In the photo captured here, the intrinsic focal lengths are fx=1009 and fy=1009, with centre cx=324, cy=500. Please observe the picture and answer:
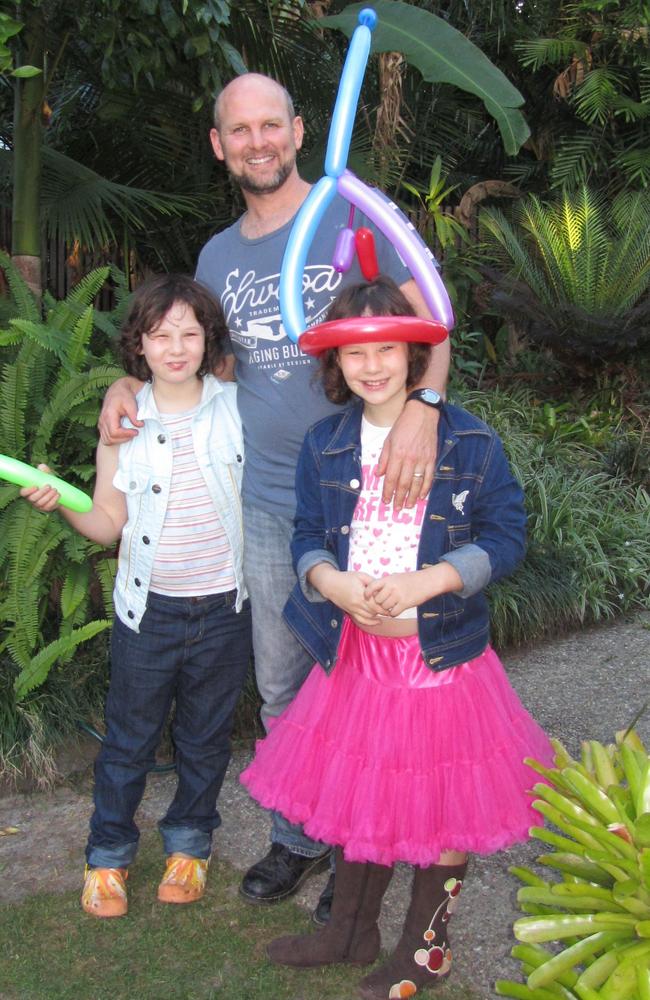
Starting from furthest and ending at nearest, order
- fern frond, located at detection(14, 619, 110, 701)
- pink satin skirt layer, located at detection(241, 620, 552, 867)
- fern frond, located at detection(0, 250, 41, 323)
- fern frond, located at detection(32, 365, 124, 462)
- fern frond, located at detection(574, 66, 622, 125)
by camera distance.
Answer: fern frond, located at detection(574, 66, 622, 125)
fern frond, located at detection(0, 250, 41, 323)
fern frond, located at detection(32, 365, 124, 462)
fern frond, located at detection(14, 619, 110, 701)
pink satin skirt layer, located at detection(241, 620, 552, 867)

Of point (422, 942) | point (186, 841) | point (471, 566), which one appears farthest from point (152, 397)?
point (422, 942)

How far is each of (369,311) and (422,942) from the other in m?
1.50

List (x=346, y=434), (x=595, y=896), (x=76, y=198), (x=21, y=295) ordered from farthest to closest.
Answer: (x=76, y=198)
(x=21, y=295)
(x=346, y=434)
(x=595, y=896)

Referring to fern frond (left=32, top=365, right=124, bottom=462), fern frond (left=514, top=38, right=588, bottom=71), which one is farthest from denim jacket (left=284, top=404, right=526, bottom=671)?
fern frond (left=514, top=38, right=588, bottom=71)

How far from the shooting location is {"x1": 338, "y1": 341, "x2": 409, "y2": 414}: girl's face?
7.62 feet

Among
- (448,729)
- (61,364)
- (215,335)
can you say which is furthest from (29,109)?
(448,729)

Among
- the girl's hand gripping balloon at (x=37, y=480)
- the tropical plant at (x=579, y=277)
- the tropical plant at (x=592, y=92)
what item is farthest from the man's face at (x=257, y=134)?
the tropical plant at (x=592, y=92)

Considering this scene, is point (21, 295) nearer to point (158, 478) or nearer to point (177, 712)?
point (158, 478)

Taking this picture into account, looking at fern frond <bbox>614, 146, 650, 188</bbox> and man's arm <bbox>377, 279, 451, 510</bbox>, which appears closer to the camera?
man's arm <bbox>377, 279, 451, 510</bbox>

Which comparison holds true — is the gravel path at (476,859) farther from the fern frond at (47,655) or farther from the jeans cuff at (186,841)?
the fern frond at (47,655)

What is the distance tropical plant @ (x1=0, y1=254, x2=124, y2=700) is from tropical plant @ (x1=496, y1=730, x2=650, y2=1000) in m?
2.20

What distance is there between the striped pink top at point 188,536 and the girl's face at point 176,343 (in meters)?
0.13

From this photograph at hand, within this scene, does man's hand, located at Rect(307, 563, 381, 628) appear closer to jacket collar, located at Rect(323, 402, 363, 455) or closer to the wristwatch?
jacket collar, located at Rect(323, 402, 363, 455)

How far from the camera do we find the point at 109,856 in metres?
2.88
